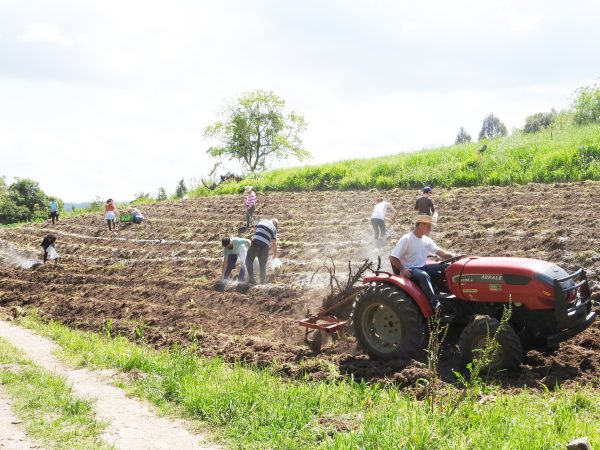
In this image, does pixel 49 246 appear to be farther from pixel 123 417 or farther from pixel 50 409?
pixel 123 417

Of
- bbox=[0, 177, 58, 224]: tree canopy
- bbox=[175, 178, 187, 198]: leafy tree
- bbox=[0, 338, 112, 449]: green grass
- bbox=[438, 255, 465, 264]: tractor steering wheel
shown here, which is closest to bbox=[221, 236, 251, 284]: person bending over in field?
bbox=[0, 338, 112, 449]: green grass

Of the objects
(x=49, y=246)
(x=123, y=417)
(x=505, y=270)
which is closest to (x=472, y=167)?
(x=49, y=246)

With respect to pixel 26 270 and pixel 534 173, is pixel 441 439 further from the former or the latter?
pixel 534 173

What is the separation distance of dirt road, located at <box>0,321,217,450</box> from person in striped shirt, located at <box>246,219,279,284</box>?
17.4ft

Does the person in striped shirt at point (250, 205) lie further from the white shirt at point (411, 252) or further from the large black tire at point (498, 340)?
the large black tire at point (498, 340)

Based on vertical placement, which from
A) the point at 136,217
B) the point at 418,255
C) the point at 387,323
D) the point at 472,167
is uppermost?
the point at 472,167

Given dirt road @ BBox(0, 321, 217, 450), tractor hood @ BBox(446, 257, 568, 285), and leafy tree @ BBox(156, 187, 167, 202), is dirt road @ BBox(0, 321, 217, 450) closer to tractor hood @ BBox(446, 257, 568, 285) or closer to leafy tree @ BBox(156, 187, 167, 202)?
tractor hood @ BBox(446, 257, 568, 285)

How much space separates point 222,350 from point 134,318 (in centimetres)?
326

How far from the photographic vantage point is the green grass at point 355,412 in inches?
197

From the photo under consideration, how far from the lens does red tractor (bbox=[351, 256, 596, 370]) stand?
6695 millimetres

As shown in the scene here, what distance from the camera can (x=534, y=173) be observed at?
2117cm

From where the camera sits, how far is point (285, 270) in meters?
15.1

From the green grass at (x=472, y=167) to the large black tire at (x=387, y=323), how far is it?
1473 cm

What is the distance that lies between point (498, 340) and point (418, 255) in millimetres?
1469
